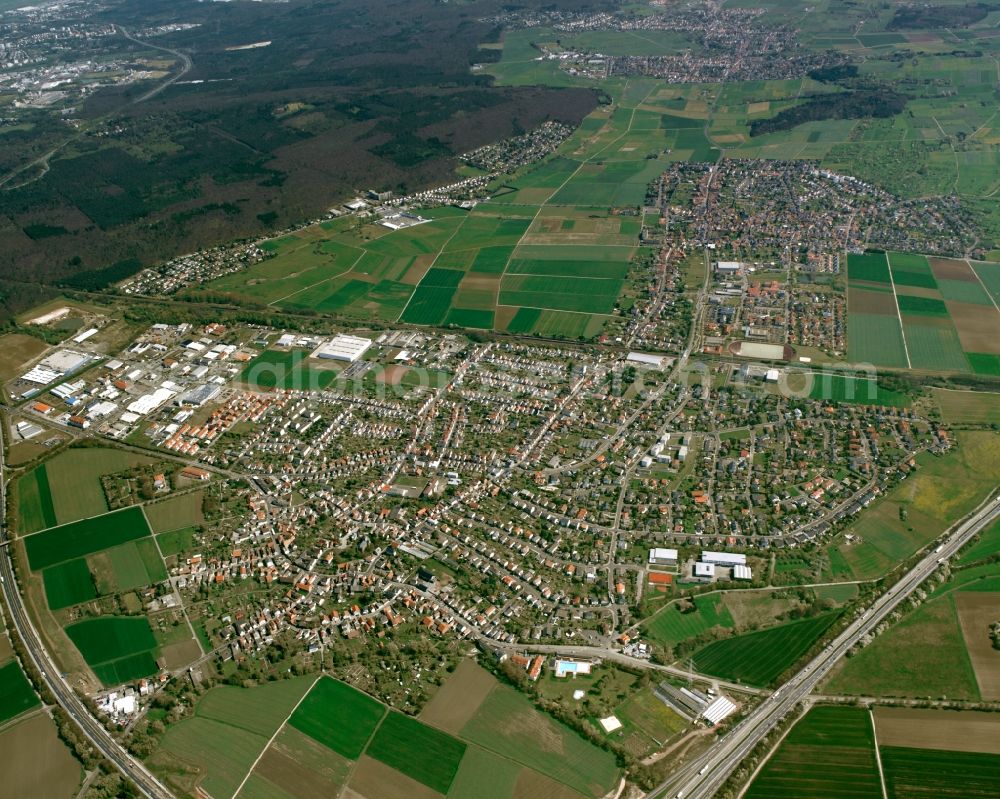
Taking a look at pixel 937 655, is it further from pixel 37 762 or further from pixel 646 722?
pixel 37 762

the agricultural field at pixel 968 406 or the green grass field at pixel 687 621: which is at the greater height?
the agricultural field at pixel 968 406

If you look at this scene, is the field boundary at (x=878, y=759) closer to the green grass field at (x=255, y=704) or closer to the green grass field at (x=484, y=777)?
the green grass field at (x=484, y=777)

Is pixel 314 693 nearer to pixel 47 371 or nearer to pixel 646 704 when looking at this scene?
pixel 646 704

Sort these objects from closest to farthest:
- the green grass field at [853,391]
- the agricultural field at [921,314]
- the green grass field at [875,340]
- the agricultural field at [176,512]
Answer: the agricultural field at [176,512] → the green grass field at [853,391] → the green grass field at [875,340] → the agricultural field at [921,314]

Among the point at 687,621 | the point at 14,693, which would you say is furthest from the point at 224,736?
the point at 687,621

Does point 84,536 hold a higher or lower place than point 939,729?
lower

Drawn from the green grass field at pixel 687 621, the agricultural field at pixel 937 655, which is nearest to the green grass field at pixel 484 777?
the green grass field at pixel 687 621

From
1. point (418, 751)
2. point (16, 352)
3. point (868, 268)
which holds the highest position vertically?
point (868, 268)
